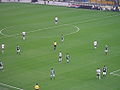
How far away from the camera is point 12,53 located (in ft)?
172

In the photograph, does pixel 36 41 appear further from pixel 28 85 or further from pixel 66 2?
pixel 66 2

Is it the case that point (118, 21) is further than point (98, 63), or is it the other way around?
point (118, 21)

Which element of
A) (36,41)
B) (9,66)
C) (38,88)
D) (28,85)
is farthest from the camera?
(36,41)

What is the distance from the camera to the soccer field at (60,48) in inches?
1608

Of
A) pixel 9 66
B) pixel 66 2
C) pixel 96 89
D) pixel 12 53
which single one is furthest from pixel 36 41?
pixel 66 2

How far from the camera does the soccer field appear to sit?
40844 millimetres

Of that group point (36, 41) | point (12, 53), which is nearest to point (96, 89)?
point (12, 53)

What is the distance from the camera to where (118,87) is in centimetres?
3888

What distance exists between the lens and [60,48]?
5462cm

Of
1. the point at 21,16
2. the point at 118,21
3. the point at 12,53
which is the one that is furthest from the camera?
the point at 21,16

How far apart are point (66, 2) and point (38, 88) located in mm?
70271

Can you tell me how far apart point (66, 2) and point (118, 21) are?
31.5m

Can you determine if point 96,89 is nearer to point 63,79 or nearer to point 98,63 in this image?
point 63,79

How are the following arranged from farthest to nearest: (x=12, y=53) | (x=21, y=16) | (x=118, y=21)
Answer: (x=21, y=16)
(x=118, y=21)
(x=12, y=53)
